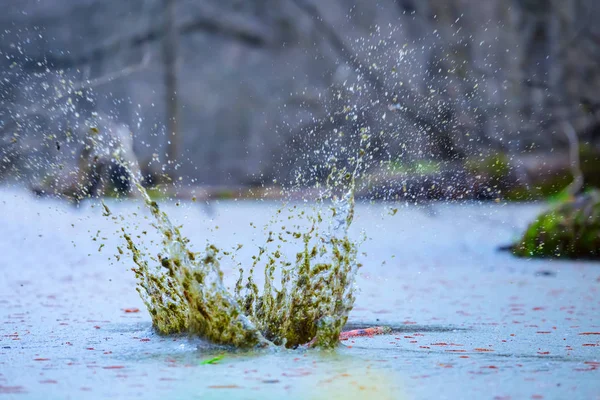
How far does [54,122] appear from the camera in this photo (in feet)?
59.5

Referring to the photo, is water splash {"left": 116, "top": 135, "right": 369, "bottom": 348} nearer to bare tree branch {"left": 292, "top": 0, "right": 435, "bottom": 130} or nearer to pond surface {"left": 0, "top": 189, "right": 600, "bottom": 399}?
pond surface {"left": 0, "top": 189, "right": 600, "bottom": 399}

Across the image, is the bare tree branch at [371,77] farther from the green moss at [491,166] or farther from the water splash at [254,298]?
the water splash at [254,298]

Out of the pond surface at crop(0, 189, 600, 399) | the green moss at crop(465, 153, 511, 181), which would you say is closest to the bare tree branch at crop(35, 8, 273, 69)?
the green moss at crop(465, 153, 511, 181)

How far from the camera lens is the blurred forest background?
1591cm

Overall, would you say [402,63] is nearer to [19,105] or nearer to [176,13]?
[176,13]

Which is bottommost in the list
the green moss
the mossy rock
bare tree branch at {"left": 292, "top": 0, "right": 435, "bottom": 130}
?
the mossy rock

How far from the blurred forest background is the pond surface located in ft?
21.8

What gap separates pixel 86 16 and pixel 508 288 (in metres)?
14.9

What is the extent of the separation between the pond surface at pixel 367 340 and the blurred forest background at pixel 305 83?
665 cm

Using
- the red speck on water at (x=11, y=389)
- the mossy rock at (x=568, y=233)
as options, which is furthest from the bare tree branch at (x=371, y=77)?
the red speck on water at (x=11, y=389)

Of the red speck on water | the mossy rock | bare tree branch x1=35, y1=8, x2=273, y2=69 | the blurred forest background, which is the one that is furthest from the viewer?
bare tree branch x1=35, y1=8, x2=273, y2=69

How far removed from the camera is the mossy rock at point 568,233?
9.00 meters

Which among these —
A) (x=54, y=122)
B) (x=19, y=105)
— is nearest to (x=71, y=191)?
(x=54, y=122)

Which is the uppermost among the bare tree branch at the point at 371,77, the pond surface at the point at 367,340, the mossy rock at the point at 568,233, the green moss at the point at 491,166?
the bare tree branch at the point at 371,77
